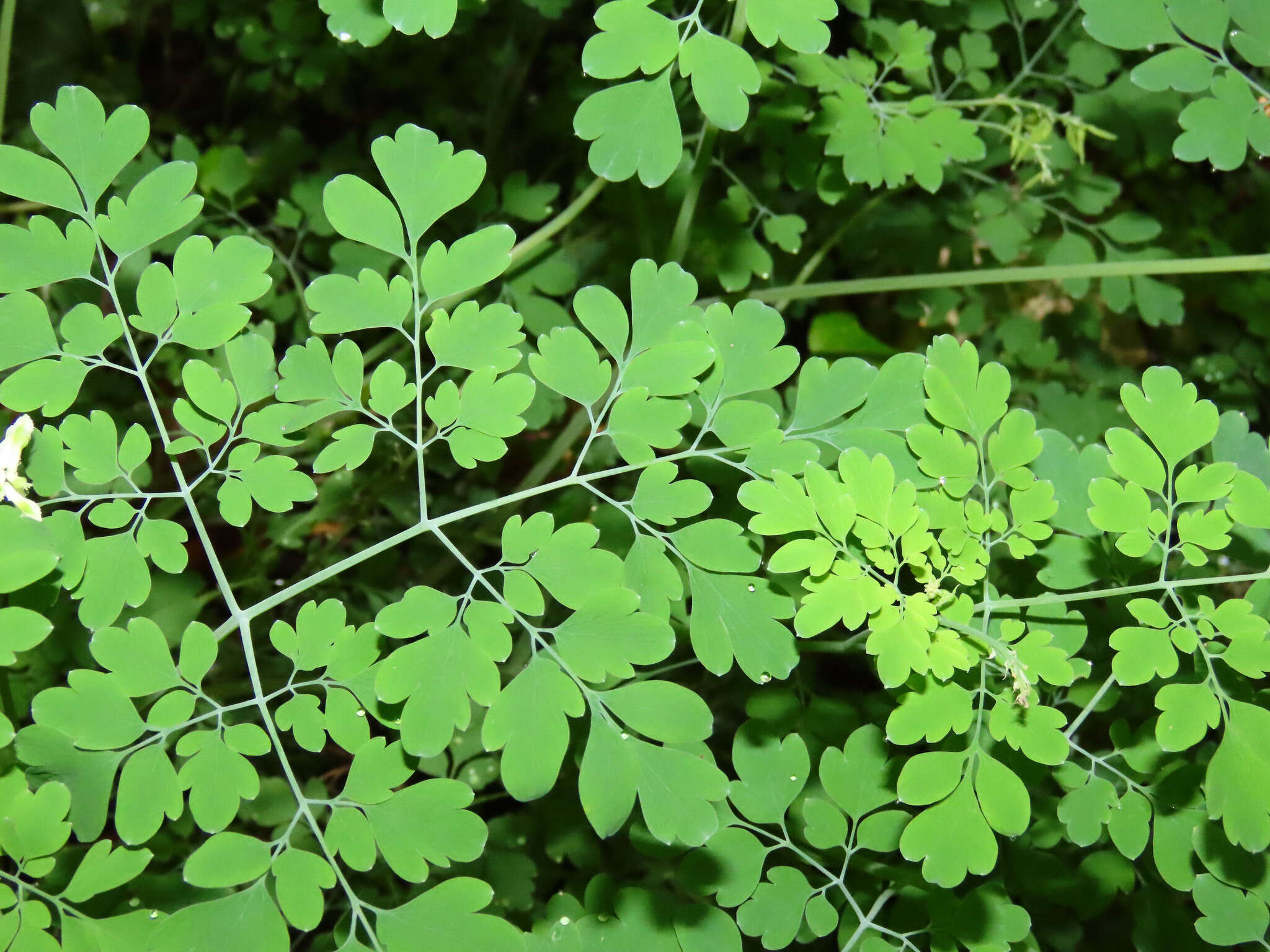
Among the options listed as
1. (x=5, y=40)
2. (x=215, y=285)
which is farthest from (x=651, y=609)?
(x=5, y=40)

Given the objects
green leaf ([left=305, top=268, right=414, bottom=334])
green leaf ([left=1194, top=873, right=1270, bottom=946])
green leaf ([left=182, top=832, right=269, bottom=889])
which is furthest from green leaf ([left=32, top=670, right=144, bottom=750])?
green leaf ([left=1194, top=873, right=1270, bottom=946])

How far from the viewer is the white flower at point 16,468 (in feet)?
2.78

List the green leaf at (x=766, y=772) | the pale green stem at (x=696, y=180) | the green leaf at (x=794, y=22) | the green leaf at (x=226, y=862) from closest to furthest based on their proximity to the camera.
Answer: the green leaf at (x=226, y=862), the green leaf at (x=794, y=22), the green leaf at (x=766, y=772), the pale green stem at (x=696, y=180)

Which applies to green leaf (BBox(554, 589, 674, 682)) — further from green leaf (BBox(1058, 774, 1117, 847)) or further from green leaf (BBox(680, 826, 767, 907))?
green leaf (BBox(1058, 774, 1117, 847))

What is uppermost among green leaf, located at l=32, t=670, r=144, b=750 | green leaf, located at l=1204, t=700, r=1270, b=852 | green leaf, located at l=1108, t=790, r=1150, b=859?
green leaf, located at l=32, t=670, r=144, b=750

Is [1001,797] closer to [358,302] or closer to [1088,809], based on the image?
[1088,809]

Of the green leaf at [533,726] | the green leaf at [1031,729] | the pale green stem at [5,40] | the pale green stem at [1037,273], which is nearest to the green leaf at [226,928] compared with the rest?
the green leaf at [533,726]

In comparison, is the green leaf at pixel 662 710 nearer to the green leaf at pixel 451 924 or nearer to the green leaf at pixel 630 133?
the green leaf at pixel 451 924

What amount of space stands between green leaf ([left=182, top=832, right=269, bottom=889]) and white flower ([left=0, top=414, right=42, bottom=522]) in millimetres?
340

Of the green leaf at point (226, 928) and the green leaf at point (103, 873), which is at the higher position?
the green leaf at point (103, 873)

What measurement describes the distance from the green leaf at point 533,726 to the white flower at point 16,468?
0.47 metres

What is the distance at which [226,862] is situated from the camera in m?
0.79

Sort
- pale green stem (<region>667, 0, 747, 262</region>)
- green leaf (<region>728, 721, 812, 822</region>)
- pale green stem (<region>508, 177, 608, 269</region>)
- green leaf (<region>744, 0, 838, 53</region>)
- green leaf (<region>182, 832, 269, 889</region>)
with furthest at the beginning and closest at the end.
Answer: pale green stem (<region>508, 177, 608, 269</region>)
pale green stem (<region>667, 0, 747, 262</region>)
green leaf (<region>728, 721, 812, 822</region>)
green leaf (<region>744, 0, 838, 53</region>)
green leaf (<region>182, 832, 269, 889</region>)

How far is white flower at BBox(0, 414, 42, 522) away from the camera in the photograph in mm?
847
